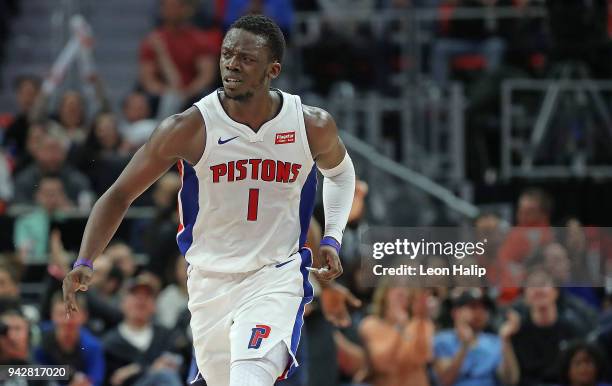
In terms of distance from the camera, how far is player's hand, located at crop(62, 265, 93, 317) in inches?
236

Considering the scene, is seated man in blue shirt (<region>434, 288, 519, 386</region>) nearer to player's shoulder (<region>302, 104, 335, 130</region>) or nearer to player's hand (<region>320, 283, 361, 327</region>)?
player's hand (<region>320, 283, 361, 327</region>)

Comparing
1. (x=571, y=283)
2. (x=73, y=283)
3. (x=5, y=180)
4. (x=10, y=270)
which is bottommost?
(x=571, y=283)

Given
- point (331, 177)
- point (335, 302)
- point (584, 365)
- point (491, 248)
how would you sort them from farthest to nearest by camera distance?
1. point (584, 365)
2. point (491, 248)
3. point (335, 302)
4. point (331, 177)

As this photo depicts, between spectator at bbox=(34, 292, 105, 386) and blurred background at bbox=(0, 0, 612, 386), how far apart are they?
2 centimetres

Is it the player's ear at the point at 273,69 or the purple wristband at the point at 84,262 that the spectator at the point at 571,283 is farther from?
the purple wristband at the point at 84,262

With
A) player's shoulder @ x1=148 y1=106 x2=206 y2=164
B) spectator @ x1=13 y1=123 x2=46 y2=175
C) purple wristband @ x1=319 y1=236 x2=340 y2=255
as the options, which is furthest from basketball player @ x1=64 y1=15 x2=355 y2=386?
spectator @ x1=13 y1=123 x2=46 y2=175

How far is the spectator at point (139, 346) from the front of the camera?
962 centimetres

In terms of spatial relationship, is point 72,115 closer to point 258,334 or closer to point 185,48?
point 185,48

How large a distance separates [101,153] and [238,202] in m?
6.21

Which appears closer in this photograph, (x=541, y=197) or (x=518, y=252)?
(x=518, y=252)

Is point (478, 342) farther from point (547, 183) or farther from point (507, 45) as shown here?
point (507, 45)

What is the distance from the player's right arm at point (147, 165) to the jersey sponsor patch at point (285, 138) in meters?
0.37

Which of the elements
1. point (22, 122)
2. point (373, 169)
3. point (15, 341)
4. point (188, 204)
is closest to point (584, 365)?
point (373, 169)

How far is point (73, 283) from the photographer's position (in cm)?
600
